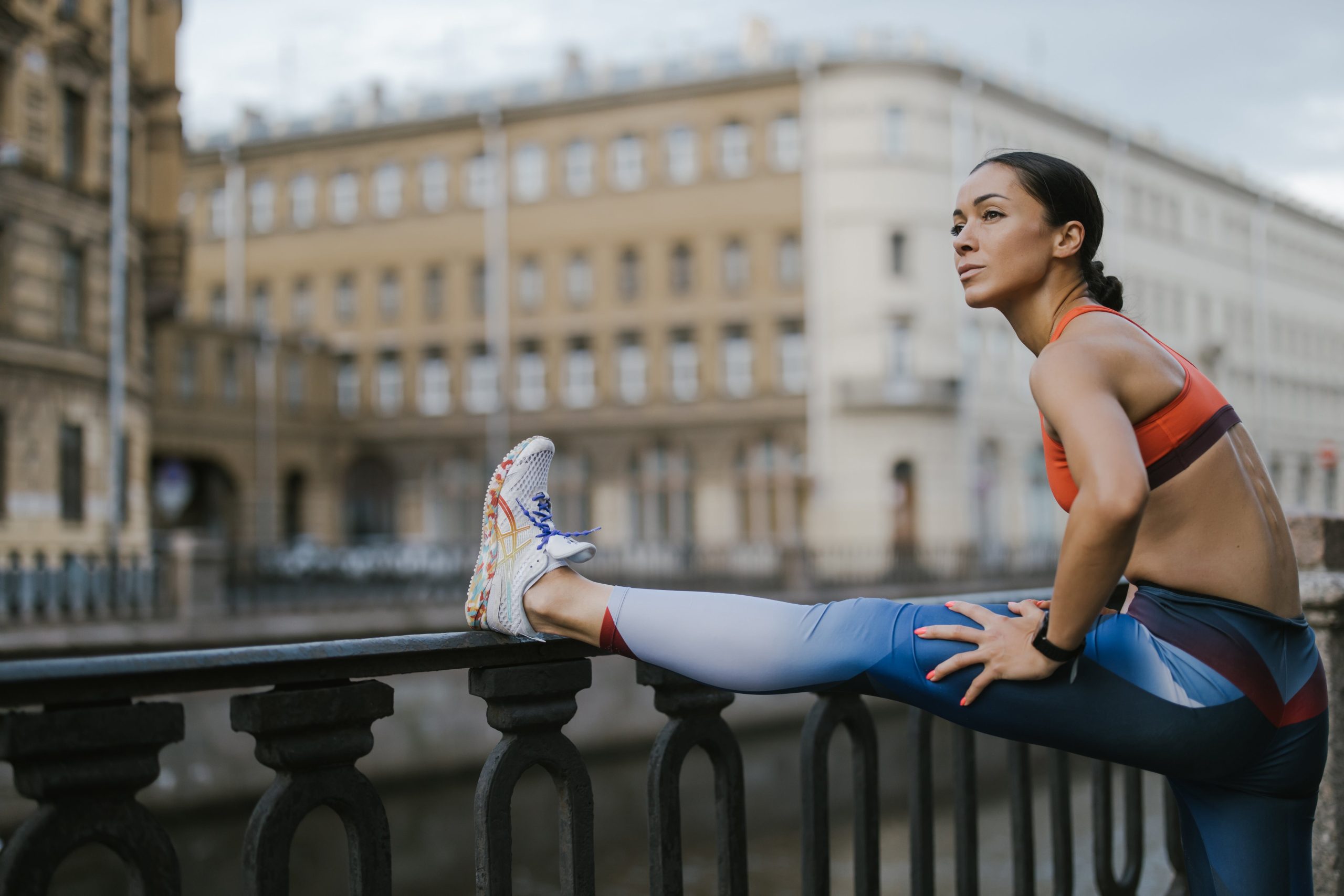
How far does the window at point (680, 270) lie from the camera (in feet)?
133

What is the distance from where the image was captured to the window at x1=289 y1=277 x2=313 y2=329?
149 ft

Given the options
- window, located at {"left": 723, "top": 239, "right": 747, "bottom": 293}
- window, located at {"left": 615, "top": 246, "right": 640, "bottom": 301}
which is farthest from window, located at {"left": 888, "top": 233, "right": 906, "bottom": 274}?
window, located at {"left": 615, "top": 246, "right": 640, "bottom": 301}

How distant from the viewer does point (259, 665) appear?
1843 millimetres

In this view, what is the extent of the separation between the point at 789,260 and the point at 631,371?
5.97m

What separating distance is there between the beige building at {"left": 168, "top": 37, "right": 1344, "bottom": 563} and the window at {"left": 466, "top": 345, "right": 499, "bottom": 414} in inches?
3.2

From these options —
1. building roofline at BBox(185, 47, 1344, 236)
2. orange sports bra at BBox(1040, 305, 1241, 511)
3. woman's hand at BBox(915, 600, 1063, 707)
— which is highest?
building roofline at BBox(185, 47, 1344, 236)

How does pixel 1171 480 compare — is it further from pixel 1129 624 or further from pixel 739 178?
pixel 739 178

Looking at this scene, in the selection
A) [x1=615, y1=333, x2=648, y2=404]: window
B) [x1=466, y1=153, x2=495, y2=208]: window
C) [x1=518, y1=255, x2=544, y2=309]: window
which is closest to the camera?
[x1=615, y1=333, x2=648, y2=404]: window

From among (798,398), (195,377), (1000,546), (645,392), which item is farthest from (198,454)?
(1000,546)

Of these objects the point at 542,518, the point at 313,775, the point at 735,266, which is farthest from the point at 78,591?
the point at 735,266

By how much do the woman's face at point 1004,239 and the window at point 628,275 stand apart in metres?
39.0

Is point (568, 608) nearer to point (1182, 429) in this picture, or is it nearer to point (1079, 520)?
point (1079, 520)

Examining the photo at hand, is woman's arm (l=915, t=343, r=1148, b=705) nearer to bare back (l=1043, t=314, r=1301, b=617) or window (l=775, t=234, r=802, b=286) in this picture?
bare back (l=1043, t=314, r=1301, b=617)

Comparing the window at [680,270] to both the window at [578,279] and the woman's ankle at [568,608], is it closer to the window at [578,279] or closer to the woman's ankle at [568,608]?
the window at [578,279]
